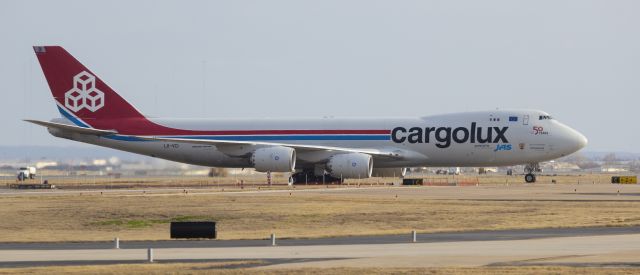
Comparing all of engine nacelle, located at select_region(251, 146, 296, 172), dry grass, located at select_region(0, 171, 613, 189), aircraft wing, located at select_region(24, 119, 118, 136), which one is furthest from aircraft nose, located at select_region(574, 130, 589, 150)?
aircraft wing, located at select_region(24, 119, 118, 136)

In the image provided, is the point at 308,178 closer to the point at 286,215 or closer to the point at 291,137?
the point at 291,137

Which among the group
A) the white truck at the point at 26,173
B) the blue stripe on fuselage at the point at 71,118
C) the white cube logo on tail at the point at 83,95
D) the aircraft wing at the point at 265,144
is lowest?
the white truck at the point at 26,173

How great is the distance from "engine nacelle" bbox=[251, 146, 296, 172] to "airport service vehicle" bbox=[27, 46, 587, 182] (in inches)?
2.6

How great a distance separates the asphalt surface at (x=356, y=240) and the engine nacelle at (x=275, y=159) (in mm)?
35900

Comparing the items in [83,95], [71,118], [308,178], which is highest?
[83,95]

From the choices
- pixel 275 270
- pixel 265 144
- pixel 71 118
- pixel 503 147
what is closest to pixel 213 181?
pixel 71 118

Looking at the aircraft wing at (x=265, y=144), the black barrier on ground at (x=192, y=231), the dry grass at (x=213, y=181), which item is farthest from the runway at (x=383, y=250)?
the dry grass at (x=213, y=181)

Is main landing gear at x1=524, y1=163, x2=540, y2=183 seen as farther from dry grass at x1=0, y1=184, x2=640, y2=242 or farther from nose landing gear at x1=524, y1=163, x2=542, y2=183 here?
dry grass at x1=0, y1=184, x2=640, y2=242

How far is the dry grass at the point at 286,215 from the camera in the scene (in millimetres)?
42000

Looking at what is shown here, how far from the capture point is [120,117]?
267ft

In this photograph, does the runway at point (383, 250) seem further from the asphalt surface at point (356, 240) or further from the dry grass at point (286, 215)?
the dry grass at point (286, 215)

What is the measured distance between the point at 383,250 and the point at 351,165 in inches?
1673

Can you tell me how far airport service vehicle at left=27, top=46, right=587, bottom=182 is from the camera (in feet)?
249

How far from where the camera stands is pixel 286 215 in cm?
4709
